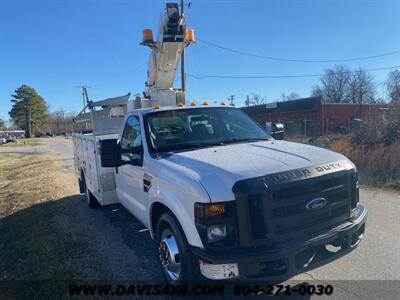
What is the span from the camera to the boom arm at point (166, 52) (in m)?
8.35

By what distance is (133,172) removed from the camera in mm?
4875

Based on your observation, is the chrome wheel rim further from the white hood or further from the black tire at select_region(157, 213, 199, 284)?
the white hood

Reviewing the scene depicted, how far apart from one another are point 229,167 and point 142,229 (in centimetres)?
336

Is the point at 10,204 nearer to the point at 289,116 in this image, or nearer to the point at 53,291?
the point at 53,291

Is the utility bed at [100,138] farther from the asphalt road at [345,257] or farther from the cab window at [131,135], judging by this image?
the cab window at [131,135]

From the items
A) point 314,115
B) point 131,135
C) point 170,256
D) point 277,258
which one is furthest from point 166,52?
point 314,115

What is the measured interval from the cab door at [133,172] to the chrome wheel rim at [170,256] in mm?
707

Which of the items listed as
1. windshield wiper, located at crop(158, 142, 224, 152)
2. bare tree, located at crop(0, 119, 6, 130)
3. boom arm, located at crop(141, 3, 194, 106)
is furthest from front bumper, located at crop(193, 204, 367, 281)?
bare tree, located at crop(0, 119, 6, 130)

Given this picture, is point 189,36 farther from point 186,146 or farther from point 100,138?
point 186,146

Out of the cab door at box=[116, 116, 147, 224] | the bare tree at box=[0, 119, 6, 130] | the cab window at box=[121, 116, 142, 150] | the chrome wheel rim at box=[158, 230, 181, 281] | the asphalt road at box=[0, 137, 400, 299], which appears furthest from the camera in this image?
the bare tree at box=[0, 119, 6, 130]

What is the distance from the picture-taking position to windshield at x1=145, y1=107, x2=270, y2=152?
4406 mm

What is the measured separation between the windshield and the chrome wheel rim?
106 centimetres

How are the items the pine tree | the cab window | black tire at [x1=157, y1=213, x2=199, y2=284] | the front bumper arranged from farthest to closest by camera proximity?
the pine tree → the cab window → black tire at [x1=157, y1=213, x2=199, y2=284] → the front bumper

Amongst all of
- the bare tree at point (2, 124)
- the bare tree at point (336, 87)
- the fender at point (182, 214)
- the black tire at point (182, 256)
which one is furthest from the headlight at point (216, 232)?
the bare tree at point (2, 124)
